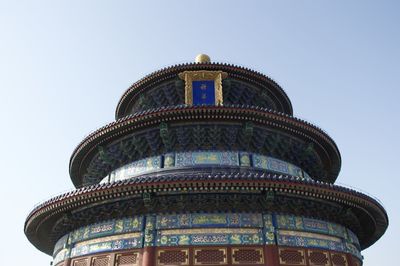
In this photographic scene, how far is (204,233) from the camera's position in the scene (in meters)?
14.4

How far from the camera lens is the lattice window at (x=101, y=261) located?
14875 millimetres

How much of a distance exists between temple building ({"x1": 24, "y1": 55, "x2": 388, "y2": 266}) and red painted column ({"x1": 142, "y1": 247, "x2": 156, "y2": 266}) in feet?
0.12

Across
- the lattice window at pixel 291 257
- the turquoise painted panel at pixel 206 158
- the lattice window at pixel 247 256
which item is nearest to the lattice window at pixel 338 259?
the lattice window at pixel 291 257

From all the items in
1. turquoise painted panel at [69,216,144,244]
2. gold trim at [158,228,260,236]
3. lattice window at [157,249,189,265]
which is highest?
turquoise painted panel at [69,216,144,244]

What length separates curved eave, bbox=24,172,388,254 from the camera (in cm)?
1365

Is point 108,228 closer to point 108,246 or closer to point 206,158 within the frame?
point 108,246

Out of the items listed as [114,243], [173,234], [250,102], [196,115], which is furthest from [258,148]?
[114,243]

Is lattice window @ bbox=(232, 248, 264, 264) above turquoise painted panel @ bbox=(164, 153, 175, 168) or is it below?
below

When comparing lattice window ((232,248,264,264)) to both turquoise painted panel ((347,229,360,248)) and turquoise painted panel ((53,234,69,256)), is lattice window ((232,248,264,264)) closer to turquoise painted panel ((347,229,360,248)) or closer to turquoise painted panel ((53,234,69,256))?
turquoise painted panel ((347,229,360,248))

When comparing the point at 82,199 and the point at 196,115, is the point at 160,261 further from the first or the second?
the point at 196,115

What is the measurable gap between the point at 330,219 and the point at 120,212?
8869 mm

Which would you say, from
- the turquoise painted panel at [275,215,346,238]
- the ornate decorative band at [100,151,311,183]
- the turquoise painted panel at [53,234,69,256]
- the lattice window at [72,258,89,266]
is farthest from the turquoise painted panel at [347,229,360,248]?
the turquoise painted panel at [53,234,69,256]

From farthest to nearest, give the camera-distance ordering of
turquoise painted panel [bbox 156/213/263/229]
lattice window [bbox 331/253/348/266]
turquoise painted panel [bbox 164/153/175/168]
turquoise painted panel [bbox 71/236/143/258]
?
1. turquoise painted panel [bbox 164/153/175/168]
2. lattice window [bbox 331/253/348/266]
3. turquoise painted panel [bbox 71/236/143/258]
4. turquoise painted panel [bbox 156/213/263/229]

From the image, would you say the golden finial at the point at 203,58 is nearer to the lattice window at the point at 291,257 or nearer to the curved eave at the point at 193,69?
the curved eave at the point at 193,69
